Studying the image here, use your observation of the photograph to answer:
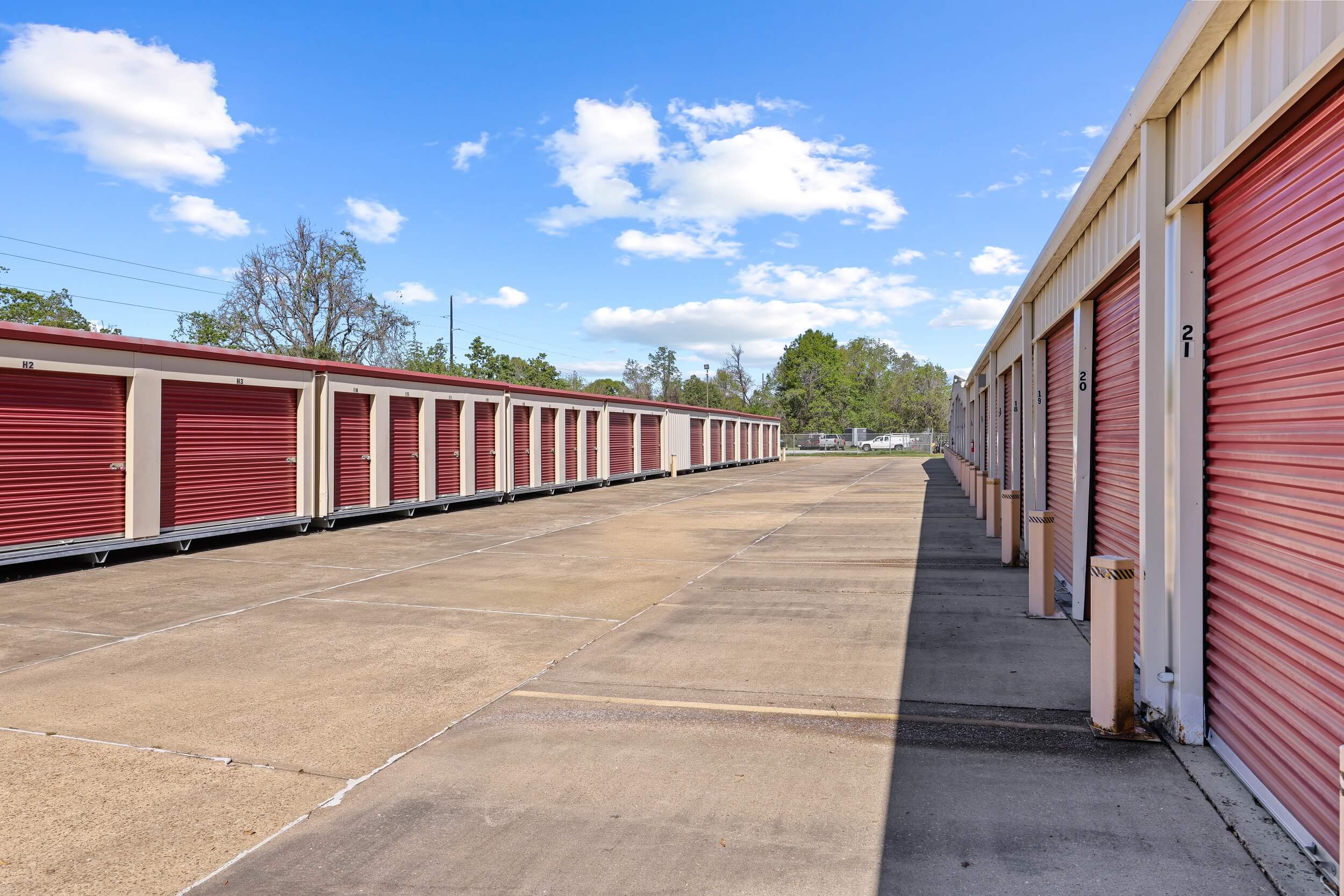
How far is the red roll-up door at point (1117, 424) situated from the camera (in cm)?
668

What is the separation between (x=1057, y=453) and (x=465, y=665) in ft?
27.8

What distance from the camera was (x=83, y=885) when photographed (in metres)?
3.35

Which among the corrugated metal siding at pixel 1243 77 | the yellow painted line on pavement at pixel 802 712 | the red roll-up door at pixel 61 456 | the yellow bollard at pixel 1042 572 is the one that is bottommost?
the yellow painted line on pavement at pixel 802 712

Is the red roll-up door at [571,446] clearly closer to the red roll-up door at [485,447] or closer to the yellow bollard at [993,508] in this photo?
the red roll-up door at [485,447]

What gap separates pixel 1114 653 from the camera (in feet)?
15.8

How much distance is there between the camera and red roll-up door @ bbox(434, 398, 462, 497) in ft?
65.7

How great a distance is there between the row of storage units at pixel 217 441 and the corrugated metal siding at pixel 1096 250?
42.7 ft

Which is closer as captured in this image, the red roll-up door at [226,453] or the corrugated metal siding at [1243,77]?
the corrugated metal siding at [1243,77]

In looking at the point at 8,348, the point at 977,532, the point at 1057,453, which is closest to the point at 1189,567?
the point at 1057,453

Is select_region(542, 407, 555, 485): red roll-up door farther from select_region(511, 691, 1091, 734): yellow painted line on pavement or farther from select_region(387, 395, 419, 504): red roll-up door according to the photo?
select_region(511, 691, 1091, 734): yellow painted line on pavement

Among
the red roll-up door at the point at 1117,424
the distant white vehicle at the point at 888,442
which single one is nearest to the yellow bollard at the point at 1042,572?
the red roll-up door at the point at 1117,424

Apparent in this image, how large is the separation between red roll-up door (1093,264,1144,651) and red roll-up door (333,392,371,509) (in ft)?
46.8

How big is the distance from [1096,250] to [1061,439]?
12.2 feet

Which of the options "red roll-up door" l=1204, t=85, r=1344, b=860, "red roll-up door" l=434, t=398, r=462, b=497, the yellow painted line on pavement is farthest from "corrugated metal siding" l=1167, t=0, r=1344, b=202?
"red roll-up door" l=434, t=398, r=462, b=497
